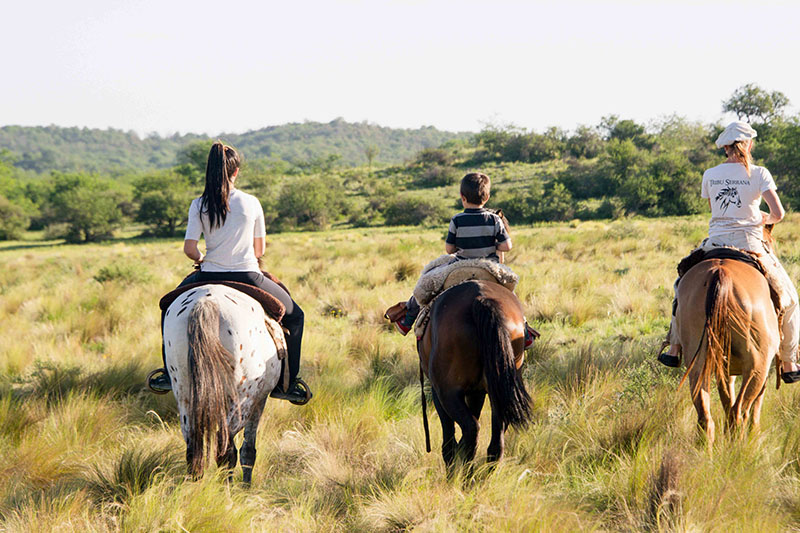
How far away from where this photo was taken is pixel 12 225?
5119 centimetres

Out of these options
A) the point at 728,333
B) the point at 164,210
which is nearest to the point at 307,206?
the point at 164,210

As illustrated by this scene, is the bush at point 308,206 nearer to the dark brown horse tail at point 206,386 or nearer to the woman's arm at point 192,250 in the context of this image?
the woman's arm at point 192,250

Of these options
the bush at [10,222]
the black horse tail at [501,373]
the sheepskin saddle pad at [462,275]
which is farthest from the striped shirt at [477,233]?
the bush at [10,222]

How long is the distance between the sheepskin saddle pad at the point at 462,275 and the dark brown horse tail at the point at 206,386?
4.81ft

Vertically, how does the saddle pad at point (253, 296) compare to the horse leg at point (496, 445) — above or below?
above

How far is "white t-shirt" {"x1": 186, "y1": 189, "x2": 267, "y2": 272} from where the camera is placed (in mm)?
4176

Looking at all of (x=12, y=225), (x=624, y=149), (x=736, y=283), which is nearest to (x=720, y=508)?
(x=736, y=283)

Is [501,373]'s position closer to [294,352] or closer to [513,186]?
[294,352]

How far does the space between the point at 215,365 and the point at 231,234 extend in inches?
44.2

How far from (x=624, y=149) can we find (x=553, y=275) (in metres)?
42.5

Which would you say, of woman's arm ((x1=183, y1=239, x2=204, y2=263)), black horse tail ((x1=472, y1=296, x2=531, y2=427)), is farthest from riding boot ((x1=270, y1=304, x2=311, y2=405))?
black horse tail ((x1=472, y1=296, x2=531, y2=427))

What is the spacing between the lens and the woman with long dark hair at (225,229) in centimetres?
409

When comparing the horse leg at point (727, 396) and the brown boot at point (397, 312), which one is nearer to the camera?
the horse leg at point (727, 396)

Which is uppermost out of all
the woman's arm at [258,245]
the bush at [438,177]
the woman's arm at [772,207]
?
the bush at [438,177]
